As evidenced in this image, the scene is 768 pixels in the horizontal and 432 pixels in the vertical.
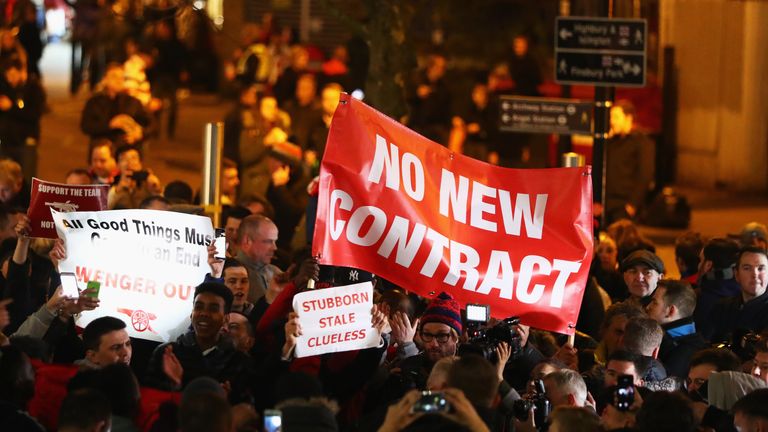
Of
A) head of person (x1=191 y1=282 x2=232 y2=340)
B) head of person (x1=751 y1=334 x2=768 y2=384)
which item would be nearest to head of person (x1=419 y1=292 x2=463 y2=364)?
head of person (x1=191 y1=282 x2=232 y2=340)

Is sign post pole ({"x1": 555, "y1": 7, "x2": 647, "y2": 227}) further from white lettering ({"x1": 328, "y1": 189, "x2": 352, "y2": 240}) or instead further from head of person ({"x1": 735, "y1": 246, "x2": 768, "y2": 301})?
white lettering ({"x1": 328, "y1": 189, "x2": 352, "y2": 240})

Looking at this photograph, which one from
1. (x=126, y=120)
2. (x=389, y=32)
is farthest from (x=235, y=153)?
(x=389, y=32)

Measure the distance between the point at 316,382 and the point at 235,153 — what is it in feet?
42.0

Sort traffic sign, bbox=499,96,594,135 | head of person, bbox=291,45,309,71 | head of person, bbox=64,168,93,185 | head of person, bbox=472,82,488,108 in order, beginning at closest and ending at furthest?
head of person, bbox=64,168,93,185
traffic sign, bbox=499,96,594,135
head of person, bbox=472,82,488,108
head of person, bbox=291,45,309,71

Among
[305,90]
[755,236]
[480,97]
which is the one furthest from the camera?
[480,97]

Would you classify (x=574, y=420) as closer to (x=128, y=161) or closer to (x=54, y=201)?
(x=54, y=201)

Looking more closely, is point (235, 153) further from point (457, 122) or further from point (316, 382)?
point (316, 382)

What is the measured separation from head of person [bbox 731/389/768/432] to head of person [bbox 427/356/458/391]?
1.31m

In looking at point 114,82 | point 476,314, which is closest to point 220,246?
point 476,314

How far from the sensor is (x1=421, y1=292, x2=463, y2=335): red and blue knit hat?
9.03 m

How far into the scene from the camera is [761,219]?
72.1 feet

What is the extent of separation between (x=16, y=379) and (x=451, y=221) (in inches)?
122

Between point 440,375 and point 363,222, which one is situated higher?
point 363,222

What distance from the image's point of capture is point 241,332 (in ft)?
29.9
